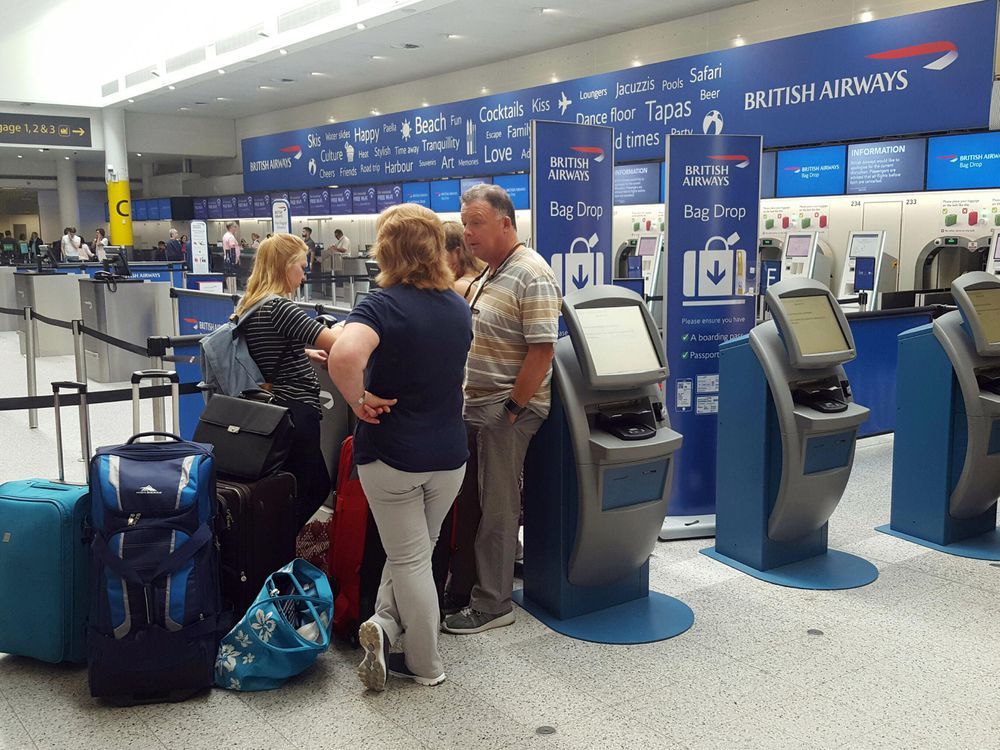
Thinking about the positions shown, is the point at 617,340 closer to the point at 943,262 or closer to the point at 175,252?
the point at 943,262

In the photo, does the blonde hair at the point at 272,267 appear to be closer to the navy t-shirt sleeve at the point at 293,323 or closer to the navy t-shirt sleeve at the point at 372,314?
the navy t-shirt sleeve at the point at 293,323

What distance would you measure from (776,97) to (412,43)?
6286mm

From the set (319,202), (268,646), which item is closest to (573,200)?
(268,646)

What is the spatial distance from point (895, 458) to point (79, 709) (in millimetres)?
3618

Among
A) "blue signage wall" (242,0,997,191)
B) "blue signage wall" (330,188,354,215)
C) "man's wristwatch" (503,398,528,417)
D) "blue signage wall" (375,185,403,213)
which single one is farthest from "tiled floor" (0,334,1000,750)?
"blue signage wall" (330,188,354,215)

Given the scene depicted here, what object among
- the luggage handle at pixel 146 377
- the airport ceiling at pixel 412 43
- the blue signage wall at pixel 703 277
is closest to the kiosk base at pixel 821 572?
the blue signage wall at pixel 703 277

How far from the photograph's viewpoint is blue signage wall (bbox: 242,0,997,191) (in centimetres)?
746

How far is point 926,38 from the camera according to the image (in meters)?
7.58

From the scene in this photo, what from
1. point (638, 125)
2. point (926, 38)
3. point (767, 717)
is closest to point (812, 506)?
point (767, 717)

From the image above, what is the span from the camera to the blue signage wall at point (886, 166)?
803 centimetres

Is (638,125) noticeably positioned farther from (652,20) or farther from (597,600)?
(597,600)

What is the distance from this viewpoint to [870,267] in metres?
8.64

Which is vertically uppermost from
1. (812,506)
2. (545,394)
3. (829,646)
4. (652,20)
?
A: (652,20)

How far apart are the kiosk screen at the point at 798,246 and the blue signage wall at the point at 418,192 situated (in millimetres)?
6404
